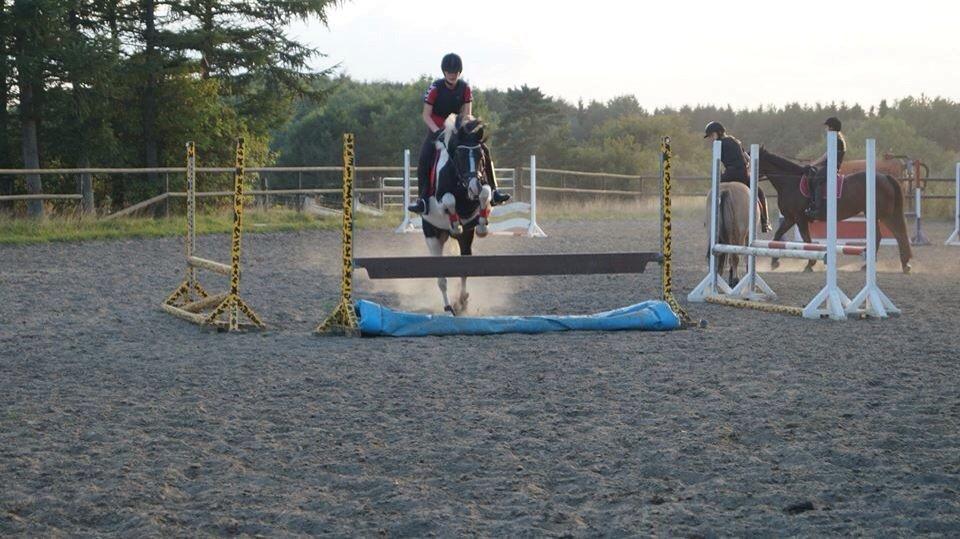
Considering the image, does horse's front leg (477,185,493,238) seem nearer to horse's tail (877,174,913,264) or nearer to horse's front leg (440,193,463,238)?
horse's front leg (440,193,463,238)

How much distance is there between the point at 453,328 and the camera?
9211mm

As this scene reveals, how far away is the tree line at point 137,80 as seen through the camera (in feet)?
78.9

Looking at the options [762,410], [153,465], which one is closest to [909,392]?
[762,410]

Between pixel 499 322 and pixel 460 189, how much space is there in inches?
58.0

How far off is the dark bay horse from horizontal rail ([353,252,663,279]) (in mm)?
684

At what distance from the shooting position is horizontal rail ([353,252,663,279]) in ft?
29.2

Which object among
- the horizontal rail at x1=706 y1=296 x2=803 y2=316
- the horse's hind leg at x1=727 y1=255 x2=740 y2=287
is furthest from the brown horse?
the horizontal rail at x1=706 y1=296 x2=803 y2=316

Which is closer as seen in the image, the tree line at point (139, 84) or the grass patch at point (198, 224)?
the grass patch at point (198, 224)

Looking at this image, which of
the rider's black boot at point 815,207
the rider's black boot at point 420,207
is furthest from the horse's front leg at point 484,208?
the rider's black boot at point 815,207

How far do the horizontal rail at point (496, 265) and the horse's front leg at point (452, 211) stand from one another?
3.41 ft

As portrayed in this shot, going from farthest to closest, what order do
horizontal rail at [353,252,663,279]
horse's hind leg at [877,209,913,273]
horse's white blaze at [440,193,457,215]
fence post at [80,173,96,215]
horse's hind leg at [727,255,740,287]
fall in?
1. fence post at [80,173,96,215]
2. horse's hind leg at [877,209,913,273]
3. horse's hind leg at [727,255,740,287]
4. horse's white blaze at [440,193,457,215]
5. horizontal rail at [353,252,663,279]

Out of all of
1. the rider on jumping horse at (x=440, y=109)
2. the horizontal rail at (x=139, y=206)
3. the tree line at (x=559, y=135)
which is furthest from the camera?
the tree line at (x=559, y=135)

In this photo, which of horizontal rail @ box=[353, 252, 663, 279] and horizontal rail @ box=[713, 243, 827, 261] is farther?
horizontal rail @ box=[713, 243, 827, 261]

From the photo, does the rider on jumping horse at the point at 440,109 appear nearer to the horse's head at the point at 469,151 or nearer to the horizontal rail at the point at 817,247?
the horse's head at the point at 469,151
